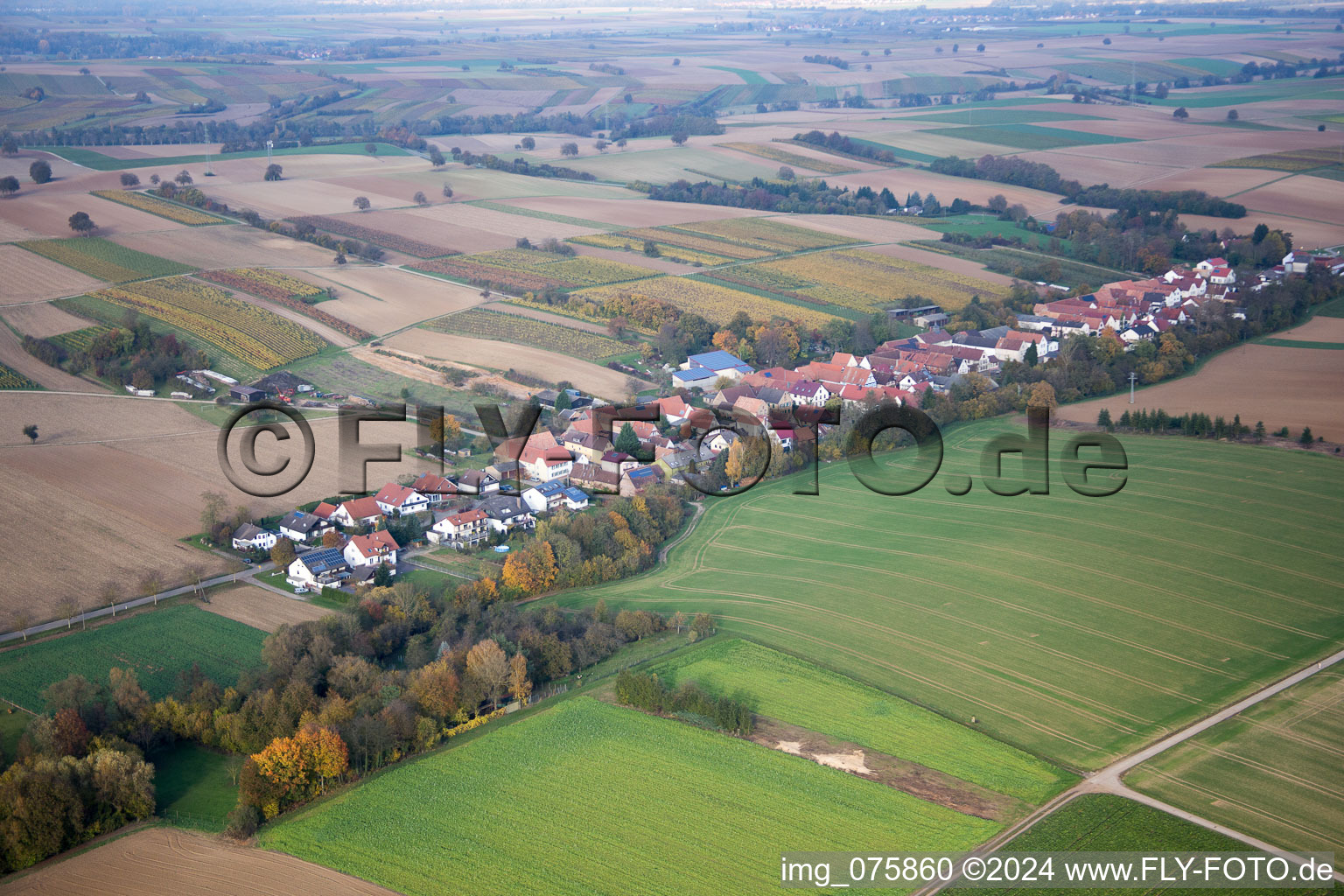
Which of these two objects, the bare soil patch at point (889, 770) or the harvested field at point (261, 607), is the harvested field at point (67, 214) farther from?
the bare soil patch at point (889, 770)

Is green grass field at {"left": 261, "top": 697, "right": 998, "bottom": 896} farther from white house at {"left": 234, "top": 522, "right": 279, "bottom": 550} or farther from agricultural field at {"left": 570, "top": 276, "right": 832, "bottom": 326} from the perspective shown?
agricultural field at {"left": 570, "top": 276, "right": 832, "bottom": 326}

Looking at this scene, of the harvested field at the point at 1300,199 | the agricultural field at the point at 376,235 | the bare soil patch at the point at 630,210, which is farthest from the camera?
the bare soil patch at the point at 630,210

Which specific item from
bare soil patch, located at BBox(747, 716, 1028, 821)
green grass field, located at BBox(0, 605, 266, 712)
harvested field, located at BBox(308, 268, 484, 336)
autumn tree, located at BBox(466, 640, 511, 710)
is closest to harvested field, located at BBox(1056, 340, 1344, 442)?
bare soil patch, located at BBox(747, 716, 1028, 821)

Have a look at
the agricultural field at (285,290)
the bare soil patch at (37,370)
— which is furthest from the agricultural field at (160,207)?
the bare soil patch at (37,370)

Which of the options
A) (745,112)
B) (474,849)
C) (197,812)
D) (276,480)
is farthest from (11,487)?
(745,112)

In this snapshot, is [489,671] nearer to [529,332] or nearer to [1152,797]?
[1152,797]

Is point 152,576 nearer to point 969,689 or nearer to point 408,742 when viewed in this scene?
point 408,742

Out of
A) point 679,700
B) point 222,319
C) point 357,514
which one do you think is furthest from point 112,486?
point 679,700
